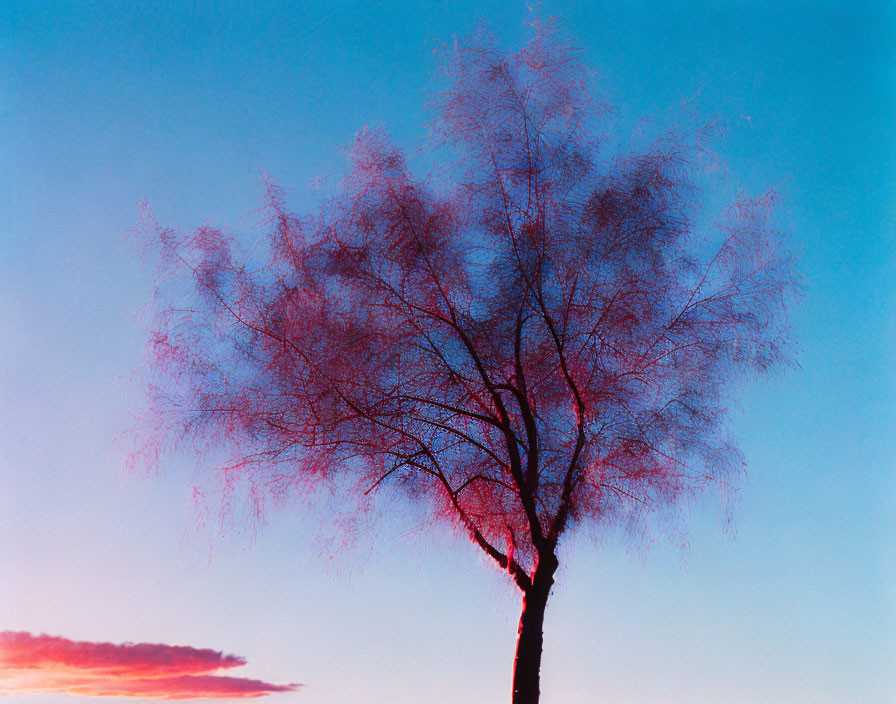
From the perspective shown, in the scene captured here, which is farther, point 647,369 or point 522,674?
point 647,369

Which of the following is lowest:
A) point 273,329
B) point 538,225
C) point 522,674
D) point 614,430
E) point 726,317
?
point 522,674

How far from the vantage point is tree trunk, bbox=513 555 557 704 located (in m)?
7.88

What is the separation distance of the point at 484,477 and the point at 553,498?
0.64 meters

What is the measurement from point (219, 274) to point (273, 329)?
782mm

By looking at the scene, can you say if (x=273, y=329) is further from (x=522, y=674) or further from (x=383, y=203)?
(x=522, y=674)

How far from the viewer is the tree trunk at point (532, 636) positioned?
788 centimetres

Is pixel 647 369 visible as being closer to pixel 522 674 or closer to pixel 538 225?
pixel 538 225

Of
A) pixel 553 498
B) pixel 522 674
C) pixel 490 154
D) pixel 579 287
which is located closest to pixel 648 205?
pixel 579 287

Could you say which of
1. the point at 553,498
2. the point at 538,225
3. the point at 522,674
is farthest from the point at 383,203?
the point at 522,674

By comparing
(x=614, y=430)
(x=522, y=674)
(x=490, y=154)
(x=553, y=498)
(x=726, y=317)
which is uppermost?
(x=490, y=154)

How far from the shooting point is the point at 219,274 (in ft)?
29.3

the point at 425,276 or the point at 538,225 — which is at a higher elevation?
the point at 538,225

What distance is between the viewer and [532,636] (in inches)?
314

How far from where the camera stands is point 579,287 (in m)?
8.70
